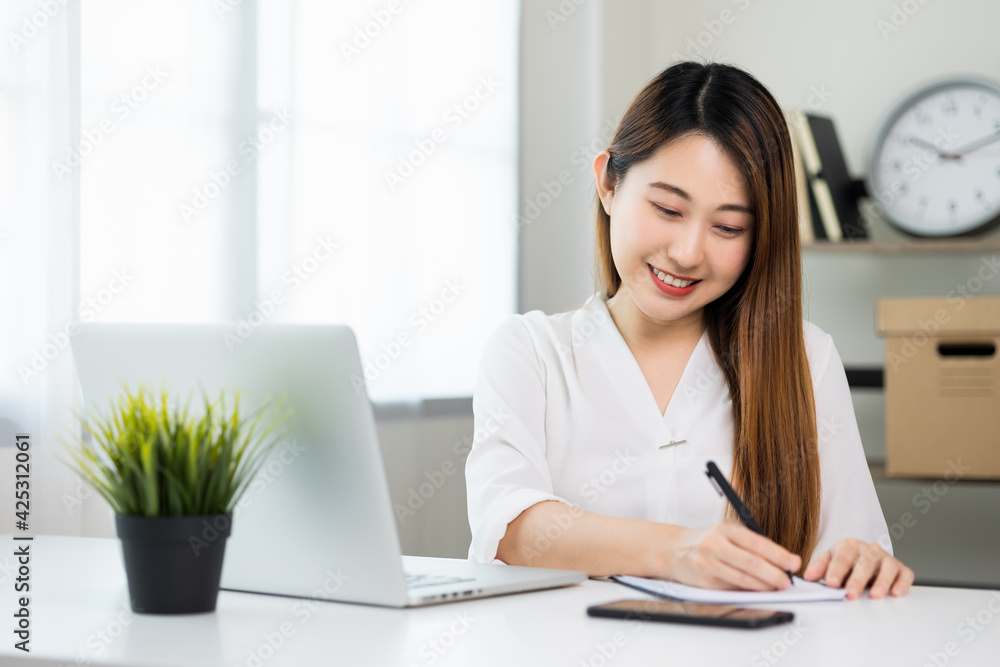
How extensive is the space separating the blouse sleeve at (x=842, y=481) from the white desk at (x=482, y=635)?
375mm

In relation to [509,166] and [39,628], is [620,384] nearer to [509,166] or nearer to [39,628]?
[39,628]

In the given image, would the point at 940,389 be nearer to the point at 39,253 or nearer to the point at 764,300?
the point at 764,300

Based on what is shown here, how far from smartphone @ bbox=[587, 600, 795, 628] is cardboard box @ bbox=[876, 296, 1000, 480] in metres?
1.78

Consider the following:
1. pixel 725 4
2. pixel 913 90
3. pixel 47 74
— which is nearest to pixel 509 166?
pixel 725 4

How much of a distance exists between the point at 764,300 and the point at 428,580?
26.7 inches

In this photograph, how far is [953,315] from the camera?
246cm

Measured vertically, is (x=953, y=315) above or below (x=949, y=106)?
below

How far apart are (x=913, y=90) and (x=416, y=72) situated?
53.9 inches

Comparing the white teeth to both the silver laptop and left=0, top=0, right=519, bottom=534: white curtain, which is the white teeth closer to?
the silver laptop

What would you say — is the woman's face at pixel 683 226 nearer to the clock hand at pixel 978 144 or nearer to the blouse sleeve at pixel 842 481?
the blouse sleeve at pixel 842 481

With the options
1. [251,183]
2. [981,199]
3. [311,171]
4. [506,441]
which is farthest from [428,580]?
[981,199]

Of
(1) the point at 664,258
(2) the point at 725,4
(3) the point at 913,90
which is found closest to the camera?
(1) the point at 664,258

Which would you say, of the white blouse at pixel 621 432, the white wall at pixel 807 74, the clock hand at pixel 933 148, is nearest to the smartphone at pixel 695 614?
the white blouse at pixel 621 432

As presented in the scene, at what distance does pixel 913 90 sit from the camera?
9.59 feet
